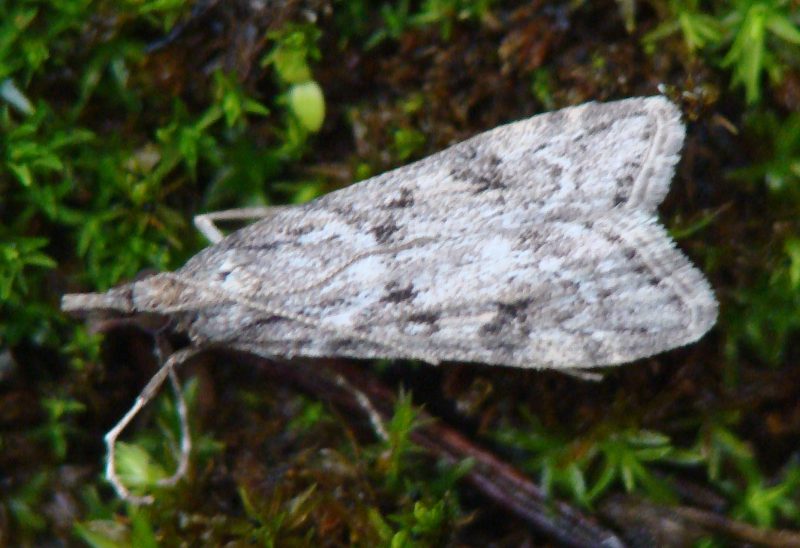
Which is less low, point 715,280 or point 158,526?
point 715,280

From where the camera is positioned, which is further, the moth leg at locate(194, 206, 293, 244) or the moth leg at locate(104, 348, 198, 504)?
the moth leg at locate(194, 206, 293, 244)

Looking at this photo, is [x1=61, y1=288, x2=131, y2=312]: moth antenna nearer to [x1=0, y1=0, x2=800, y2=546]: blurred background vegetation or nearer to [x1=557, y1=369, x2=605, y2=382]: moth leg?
[x1=0, y1=0, x2=800, y2=546]: blurred background vegetation

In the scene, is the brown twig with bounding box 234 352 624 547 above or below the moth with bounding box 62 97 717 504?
below

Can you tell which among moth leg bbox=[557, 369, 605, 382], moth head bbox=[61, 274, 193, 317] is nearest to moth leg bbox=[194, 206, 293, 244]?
moth head bbox=[61, 274, 193, 317]

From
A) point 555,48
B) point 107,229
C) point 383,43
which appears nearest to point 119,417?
point 107,229

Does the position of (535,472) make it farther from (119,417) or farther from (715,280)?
(119,417)

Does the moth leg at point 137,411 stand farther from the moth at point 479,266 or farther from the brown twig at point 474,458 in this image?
the brown twig at point 474,458
